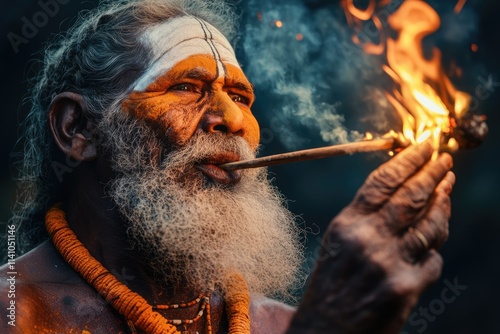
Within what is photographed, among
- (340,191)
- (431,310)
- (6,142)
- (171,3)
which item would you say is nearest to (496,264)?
(431,310)

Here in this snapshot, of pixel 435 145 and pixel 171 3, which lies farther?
pixel 171 3

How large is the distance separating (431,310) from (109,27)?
2760 millimetres

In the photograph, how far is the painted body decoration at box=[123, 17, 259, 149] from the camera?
3.04m

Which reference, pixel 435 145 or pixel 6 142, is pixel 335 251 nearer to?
pixel 435 145

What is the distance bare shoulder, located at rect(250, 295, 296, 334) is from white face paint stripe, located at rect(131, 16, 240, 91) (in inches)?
42.4

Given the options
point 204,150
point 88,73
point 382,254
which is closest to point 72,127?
point 88,73

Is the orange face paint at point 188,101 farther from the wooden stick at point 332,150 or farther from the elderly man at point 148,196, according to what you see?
the wooden stick at point 332,150

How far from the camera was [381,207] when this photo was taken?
205 centimetres

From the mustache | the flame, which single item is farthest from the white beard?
the flame

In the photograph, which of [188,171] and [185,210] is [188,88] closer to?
[188,171]

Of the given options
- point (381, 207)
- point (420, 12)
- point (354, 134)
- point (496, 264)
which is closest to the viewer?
point (381, 207)

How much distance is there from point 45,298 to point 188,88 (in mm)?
1088

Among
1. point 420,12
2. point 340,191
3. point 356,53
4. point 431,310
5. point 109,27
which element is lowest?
point 431,310

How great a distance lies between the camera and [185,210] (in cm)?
297
